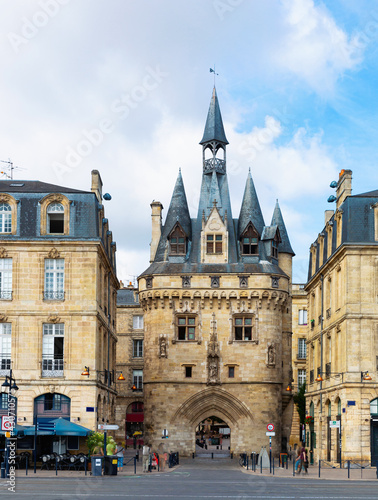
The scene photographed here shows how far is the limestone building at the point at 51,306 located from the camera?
134 ft

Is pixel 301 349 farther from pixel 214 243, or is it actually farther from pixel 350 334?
pixel 350 334

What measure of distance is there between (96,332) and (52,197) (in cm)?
726

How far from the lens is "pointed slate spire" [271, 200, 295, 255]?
6394cm

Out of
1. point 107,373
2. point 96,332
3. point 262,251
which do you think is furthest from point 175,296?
point 96,332

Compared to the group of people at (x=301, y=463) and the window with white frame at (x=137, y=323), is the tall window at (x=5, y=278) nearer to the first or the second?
the group of people at (x=301, y=463)

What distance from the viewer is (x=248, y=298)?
191 feet

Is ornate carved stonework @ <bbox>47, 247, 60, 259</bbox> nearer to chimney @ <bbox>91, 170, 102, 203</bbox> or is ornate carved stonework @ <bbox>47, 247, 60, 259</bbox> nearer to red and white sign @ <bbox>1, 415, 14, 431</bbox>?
chimney @ <bbox>91, 170, 102, 203</bbox>

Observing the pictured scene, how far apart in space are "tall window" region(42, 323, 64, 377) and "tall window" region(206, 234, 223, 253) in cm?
2002

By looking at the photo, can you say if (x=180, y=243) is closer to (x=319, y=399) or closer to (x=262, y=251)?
(x=262, y=251)

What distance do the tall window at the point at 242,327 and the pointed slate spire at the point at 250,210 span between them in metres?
6.55

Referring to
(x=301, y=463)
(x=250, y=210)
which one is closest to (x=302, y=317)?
(x=250, y=210)

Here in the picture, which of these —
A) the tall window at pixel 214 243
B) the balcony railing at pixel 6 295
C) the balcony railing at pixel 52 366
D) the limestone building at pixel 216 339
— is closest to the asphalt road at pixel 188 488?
the balcony railing at pixel 52 366

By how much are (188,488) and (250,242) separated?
32.8 m

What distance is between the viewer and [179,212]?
203 ft
